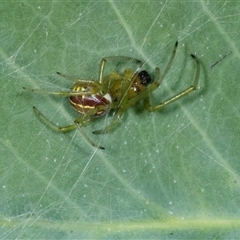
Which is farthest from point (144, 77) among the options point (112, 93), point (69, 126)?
point (69, 126)

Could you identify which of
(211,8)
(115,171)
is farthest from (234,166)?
(211,8)

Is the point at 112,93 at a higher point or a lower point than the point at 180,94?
higher

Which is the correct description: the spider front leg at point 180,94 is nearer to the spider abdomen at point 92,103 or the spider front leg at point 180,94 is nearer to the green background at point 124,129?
the green background at point 124,129

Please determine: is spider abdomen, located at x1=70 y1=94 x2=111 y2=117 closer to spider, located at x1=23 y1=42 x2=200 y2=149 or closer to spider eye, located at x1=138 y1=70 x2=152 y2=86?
spider, located at x1=23 y1=42 x2=200 y2=149

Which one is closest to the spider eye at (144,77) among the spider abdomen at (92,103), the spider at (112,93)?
the spider at (112,93)

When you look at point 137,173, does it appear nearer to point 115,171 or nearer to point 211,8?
point 115,171

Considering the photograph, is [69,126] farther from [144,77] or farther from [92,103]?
[144,77]
